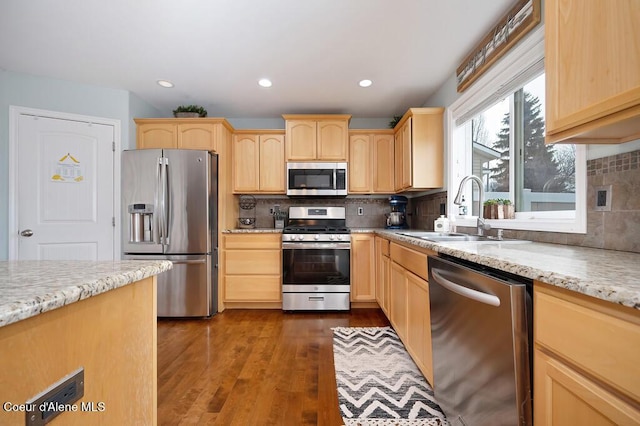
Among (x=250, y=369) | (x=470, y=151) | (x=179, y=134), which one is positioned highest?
(x=179, y=134)

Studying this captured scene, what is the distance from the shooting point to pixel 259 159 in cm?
353

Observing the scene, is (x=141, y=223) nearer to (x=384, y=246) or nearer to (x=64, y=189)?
(x=64, y=189)

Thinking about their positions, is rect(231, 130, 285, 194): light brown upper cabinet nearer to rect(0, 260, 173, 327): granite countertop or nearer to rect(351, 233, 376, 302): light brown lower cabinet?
rect(351, 233, 376, 302): light brown lower cabinet

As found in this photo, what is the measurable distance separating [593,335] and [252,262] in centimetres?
292

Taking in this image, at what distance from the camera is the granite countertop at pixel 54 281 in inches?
18.1

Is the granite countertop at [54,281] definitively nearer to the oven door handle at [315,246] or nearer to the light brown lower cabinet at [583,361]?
the light brown lower cabinet at [583,361]

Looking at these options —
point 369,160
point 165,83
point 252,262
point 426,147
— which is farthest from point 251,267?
point 426,147

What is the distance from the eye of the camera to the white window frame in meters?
1.34

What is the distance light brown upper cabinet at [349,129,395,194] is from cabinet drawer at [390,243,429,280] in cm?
126

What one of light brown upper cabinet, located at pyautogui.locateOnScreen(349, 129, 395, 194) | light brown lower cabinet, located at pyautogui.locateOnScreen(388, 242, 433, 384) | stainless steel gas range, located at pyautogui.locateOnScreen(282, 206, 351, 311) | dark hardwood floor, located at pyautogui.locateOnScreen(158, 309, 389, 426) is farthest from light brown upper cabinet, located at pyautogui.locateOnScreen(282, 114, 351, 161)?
dark hardwood floor, located at pyautogui.locateOnScreen(158, 309, 389, 426)

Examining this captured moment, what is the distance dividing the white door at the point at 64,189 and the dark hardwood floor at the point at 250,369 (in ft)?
3.95

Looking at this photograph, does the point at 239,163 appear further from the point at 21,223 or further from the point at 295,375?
the point at 295,375

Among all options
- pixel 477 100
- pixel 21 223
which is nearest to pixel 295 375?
pixel 477 100

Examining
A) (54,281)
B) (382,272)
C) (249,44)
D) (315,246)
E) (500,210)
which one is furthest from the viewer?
(315,246)
